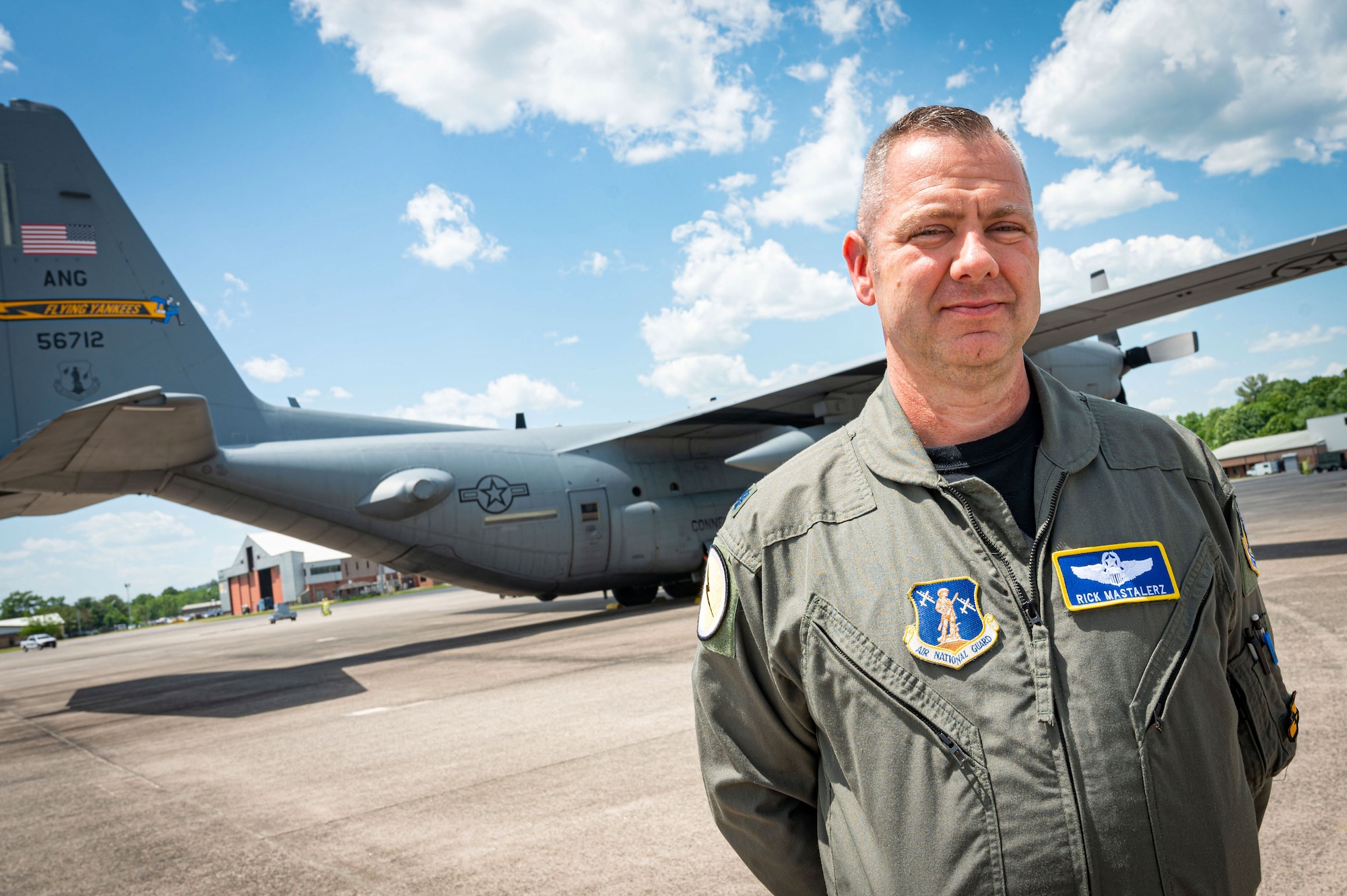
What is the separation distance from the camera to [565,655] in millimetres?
11945

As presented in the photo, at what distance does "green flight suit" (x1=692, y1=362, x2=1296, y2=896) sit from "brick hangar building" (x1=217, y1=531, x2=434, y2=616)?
78.1 meters

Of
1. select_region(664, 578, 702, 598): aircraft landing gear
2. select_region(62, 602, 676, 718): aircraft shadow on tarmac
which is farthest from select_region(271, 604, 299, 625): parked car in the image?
select_region(664, 578, 702, 598): aircraft landing gear

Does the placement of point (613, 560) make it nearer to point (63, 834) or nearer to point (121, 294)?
point (121, 294)

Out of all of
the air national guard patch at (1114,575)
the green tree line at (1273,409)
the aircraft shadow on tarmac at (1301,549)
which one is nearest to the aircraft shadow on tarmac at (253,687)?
the air national guard patch at (1114,575)

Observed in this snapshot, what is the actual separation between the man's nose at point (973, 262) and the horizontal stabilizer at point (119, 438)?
10.7 m

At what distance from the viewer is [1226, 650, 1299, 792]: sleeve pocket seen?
1.83m

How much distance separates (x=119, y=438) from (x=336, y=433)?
4.36 metres

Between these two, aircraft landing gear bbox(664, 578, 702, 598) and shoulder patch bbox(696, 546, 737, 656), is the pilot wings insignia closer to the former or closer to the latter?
shoulder patch bbox(696, 546, 737, 656)

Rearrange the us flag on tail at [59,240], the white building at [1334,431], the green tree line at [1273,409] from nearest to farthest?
the us flag on tail at [59,240]
the white building at [1334,431]
the green tree line at [1273,409]

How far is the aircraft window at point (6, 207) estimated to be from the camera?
12359 mm

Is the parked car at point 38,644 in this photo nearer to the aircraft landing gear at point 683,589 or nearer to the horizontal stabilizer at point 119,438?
the aircraft landing gear at point 683,589

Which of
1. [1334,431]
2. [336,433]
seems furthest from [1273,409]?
[336,433]

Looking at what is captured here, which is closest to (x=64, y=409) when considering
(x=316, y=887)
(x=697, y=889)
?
(x=316, y=887)

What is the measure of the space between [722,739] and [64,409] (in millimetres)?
14271
